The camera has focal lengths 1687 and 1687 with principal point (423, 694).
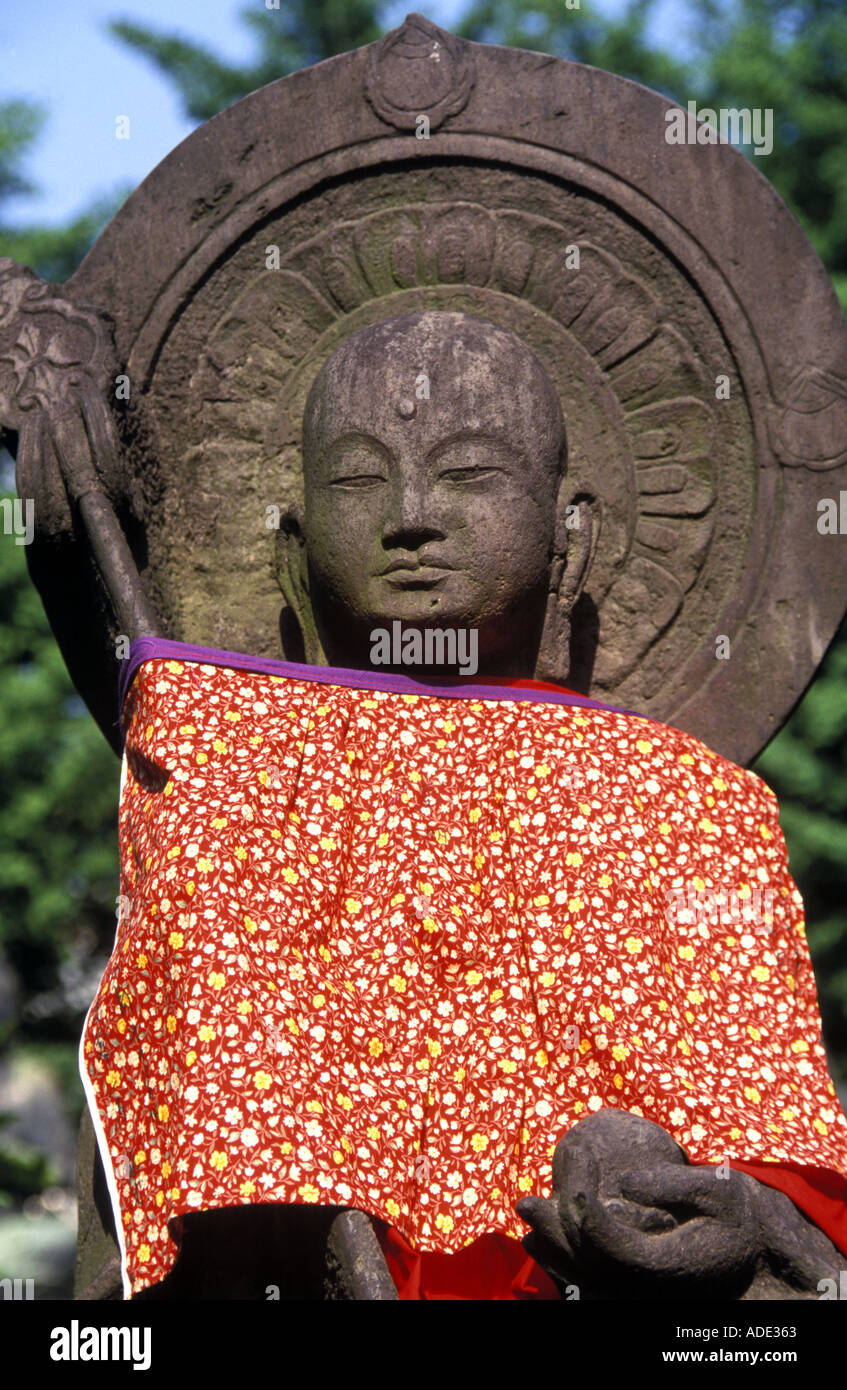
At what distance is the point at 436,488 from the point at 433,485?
0.01 meters

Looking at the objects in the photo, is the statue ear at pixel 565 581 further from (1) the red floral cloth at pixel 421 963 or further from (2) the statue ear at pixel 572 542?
(1) the red floral cloth at pixel 421 963

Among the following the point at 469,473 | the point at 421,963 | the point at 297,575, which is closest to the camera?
the point at 421,963

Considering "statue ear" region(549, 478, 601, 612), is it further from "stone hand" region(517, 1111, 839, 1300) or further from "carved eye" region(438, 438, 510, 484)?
"stone hand" region(517, 1111, 839, 1300)

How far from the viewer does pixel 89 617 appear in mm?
4777

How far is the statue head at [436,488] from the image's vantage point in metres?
4.38

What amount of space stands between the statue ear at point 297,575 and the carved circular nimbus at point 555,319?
178mm

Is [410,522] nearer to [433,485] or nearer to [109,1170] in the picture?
[433,485]

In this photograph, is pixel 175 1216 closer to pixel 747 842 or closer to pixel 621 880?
pixel 621 880

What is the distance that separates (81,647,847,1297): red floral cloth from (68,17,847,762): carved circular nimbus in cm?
72

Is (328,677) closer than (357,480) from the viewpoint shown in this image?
Yes

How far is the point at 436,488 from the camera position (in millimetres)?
4387

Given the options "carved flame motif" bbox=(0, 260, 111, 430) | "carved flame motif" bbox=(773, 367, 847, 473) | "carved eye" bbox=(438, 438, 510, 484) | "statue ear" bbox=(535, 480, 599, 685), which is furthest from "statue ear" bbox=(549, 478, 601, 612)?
"carved flame motif" bbox=(0, 260, 111, 430)

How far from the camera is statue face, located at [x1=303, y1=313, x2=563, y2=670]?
4371 millimetres

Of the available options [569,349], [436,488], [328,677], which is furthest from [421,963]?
[569,349]
